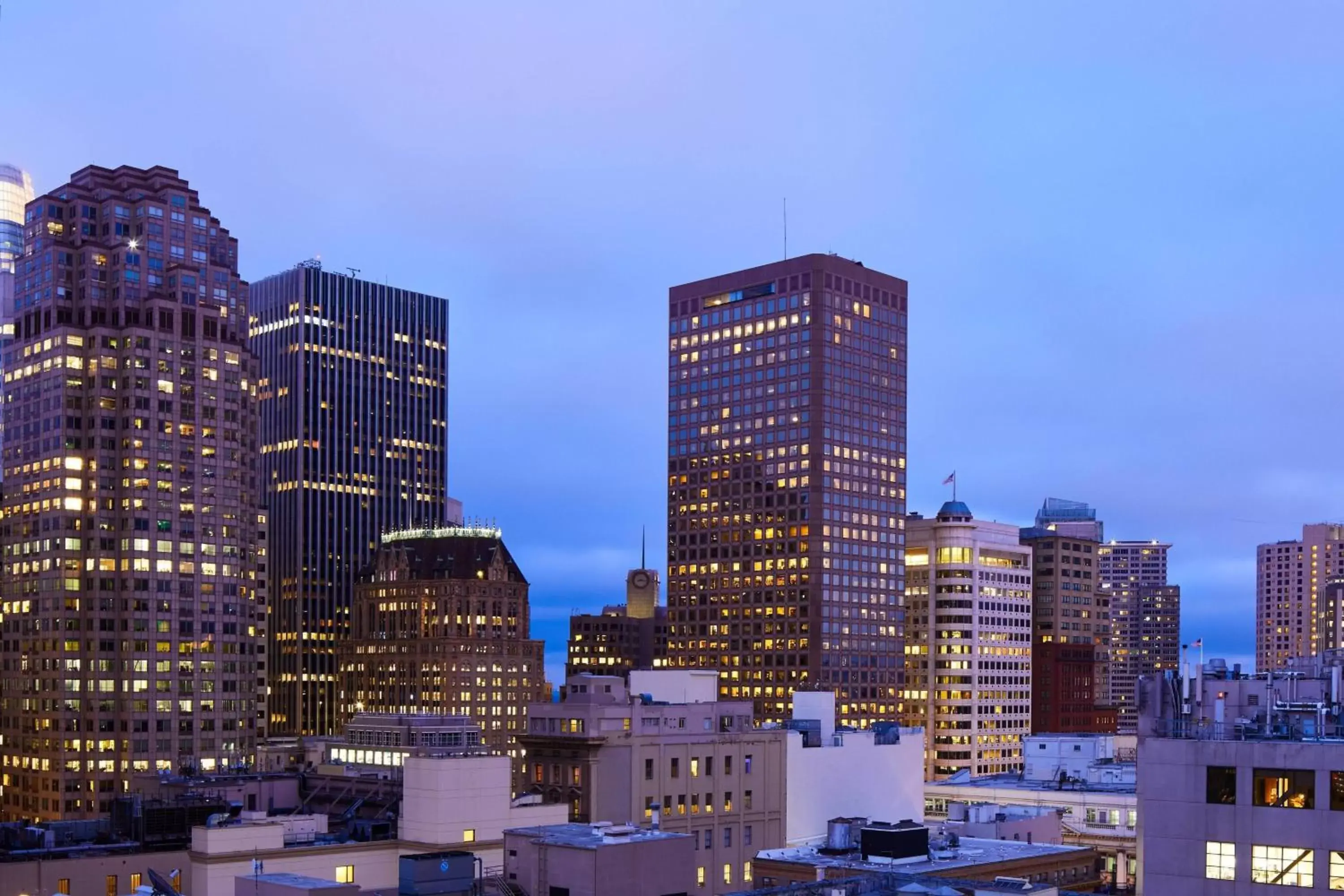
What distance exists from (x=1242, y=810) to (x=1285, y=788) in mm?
2188

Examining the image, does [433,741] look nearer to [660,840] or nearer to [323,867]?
[323,867]

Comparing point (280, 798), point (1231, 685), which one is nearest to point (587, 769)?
point (280, 798)

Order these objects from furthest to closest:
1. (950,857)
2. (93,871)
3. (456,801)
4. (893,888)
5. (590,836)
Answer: (950,857), (456,801), (93,871), (590,836), (893,888)

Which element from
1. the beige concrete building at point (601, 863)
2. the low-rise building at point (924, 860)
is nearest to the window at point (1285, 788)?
the beige concrete building at point (601, 863)

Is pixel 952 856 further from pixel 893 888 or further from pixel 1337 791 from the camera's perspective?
pixel 1337 791

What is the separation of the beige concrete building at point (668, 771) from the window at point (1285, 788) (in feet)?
372

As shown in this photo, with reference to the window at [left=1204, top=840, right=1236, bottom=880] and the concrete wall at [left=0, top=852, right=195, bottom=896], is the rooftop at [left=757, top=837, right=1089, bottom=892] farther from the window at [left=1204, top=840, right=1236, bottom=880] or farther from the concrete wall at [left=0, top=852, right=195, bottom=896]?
the window at [left=1204, top=840, right=1236, bottom=880]

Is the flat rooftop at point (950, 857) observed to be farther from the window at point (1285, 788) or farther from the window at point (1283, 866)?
the window at point (1285, 788)

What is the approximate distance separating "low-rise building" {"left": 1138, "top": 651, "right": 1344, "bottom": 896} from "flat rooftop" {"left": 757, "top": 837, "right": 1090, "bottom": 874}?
2135 inches

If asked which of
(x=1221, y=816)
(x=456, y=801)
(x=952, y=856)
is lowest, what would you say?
(x=952, y=856)

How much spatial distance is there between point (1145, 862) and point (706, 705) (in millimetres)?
128378

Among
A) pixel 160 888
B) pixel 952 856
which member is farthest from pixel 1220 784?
pixel 952 856

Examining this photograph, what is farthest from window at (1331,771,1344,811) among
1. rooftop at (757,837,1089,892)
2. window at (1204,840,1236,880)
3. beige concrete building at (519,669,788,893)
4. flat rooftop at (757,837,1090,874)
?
beige concrete building at (519,669,788,893)

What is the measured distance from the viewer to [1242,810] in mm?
68125
